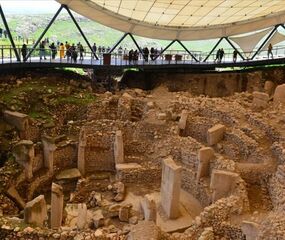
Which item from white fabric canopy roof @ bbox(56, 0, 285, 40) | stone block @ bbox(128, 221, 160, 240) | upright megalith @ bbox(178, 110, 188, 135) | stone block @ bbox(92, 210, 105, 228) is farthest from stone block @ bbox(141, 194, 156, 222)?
white fabric canopy roof @ bbox(56, 0, 285, 40)

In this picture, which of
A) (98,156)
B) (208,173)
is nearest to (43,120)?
(98,156)

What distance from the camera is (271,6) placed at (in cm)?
2714

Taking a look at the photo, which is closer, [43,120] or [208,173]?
[208,173]

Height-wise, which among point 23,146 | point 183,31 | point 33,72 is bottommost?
point 23,146

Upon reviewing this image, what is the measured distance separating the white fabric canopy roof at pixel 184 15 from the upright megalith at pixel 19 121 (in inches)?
369

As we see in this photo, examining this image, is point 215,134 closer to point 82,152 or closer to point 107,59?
point 82,152

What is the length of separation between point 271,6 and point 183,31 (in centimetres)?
669

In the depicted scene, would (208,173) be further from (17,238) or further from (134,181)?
(17,238)

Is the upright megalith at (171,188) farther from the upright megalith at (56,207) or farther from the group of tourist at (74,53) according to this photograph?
the group of tourist at (74,53)

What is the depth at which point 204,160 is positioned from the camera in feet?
51.1

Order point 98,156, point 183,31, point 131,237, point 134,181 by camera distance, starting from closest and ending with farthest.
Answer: point 131,237 < point 134,181 < point 98,156 < point 183,31

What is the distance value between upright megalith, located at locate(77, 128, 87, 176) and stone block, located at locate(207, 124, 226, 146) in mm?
5465

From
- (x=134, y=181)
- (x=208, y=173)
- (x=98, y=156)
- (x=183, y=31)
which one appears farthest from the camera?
(x=183, y=31)

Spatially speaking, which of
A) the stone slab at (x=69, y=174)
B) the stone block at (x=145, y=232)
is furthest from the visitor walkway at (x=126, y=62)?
the stone block at (x=145, y=232)
